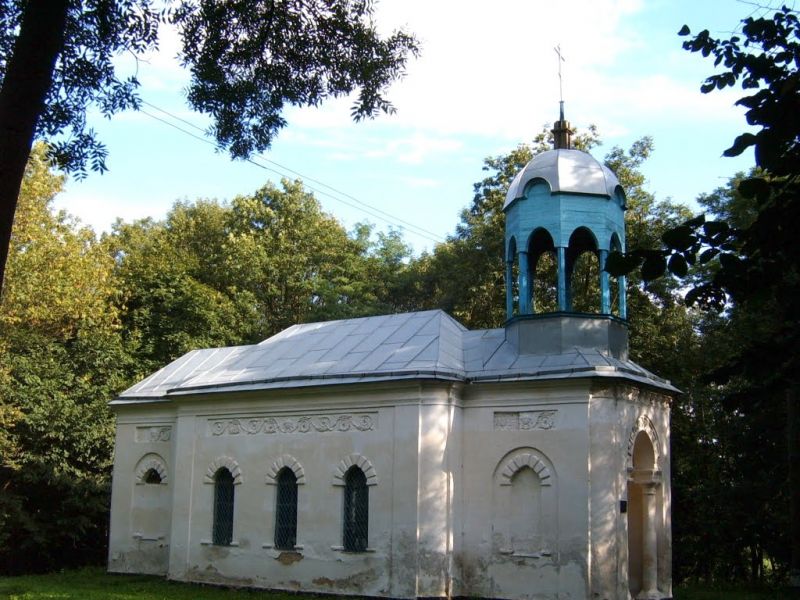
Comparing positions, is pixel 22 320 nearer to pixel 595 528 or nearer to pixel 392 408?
pixel 392 408

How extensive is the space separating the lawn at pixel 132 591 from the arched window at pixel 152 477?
7.19 ft

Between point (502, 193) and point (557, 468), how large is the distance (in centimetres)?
1512

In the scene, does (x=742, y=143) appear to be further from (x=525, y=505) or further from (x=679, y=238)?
(x=525, y=505)

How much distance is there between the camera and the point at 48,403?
25.5m

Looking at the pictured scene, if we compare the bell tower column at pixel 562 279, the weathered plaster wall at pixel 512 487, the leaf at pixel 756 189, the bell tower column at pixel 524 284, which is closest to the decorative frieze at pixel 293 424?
the weathered plaster wall at pixel 512 487

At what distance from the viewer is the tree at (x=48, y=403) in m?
25.1

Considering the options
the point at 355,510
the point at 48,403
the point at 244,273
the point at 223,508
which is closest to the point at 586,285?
the point at 355,510

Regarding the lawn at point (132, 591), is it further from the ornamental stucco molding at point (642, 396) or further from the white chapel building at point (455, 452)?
the ornamental stucco molding at point (642, 396)

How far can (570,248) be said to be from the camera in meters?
18.9

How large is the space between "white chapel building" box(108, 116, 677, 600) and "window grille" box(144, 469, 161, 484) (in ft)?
6.12

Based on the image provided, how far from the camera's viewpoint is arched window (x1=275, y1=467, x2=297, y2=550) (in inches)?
691

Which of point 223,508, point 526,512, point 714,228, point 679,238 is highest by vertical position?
point 714,228

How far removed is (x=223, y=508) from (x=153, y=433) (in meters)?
3.36

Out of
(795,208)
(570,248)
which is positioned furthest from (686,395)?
(795,208)
